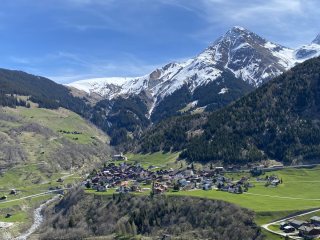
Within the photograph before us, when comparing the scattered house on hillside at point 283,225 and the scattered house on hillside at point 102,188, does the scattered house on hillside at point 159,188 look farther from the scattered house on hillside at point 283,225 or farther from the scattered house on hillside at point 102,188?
the scattered house on hillside at point 283,225

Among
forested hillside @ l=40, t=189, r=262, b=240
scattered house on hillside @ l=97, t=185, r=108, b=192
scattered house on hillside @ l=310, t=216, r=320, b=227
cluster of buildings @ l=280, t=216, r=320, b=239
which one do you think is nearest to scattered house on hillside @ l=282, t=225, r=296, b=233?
cluster of buildings @ l=280, t=216, r=320, b=239

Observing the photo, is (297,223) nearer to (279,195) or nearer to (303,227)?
(303,227)

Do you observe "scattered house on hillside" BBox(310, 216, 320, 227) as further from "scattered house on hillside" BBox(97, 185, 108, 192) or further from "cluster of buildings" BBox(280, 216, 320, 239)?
"scattered house on hillside" BBox(97, 185, 108, 192)

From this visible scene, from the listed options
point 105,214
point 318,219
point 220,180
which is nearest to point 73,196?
point 105,214

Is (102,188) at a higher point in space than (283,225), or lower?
higher

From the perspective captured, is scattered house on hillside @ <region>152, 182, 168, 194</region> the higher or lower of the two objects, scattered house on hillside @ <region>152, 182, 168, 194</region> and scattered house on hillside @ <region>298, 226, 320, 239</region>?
the higher

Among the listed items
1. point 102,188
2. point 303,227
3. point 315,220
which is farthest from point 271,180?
point 303,227

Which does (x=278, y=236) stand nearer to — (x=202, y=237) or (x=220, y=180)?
(x=202, y=237)

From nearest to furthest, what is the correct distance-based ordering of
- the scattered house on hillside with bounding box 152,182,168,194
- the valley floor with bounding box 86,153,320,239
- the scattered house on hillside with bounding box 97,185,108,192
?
the valley floor with bounding box 86,153,320,239 → the scattered house on hillside with bounding box 152,182,168,194 → the scattered house on hillside with bounding box 97,185,108,192
